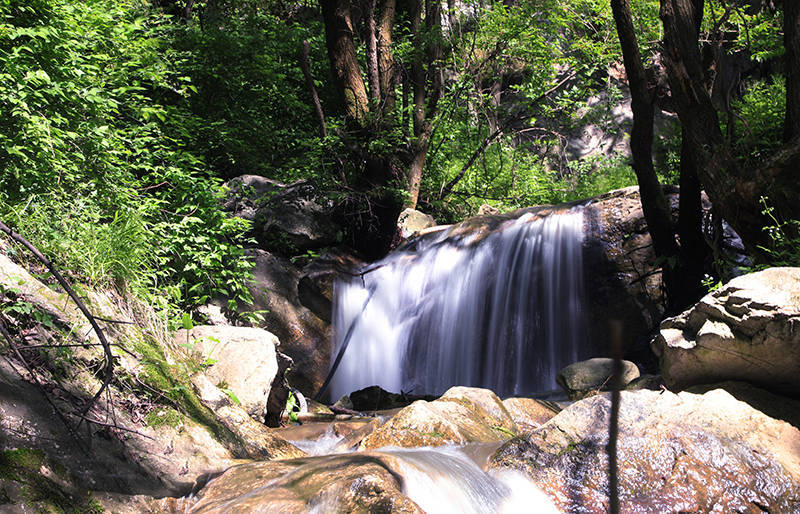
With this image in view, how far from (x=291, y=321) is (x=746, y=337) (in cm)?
615

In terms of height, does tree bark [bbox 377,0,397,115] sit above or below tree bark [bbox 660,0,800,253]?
above

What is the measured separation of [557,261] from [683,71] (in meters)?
3.39

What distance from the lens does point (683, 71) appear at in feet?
19.5

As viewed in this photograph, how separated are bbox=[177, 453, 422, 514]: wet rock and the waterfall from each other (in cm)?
517

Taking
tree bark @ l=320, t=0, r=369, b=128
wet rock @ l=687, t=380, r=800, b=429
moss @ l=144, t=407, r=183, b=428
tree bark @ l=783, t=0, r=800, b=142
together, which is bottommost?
wet rock @ l=687, t=380, r=800, b=429

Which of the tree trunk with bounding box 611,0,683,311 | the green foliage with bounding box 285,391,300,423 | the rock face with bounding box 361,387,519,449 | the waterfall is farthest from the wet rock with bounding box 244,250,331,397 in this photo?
the tree trunk with bounding box 611,0,683,311

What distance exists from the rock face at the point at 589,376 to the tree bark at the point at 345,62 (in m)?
5.18

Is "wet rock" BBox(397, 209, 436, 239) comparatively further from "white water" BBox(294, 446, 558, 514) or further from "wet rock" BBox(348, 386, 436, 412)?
"white water" BBox(294, 446, 558, 514)

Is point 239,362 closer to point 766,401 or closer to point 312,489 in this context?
point 312,489

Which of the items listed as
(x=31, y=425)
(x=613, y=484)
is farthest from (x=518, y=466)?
(x=31, y=425)

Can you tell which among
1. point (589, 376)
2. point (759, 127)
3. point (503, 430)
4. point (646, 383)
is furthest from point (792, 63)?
point (503, 430)

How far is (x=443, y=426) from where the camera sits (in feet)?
13.8

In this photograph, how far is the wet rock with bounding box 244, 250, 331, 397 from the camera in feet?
26.4

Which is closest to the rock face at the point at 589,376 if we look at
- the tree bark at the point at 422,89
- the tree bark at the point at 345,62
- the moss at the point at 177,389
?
the moss at the point at 177,389
